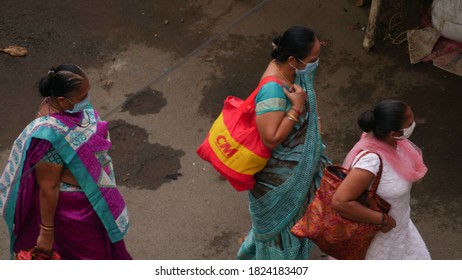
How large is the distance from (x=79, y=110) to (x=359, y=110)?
2760 millimetres

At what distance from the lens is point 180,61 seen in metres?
6.37

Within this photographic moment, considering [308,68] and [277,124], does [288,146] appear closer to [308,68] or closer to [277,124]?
[277,124]

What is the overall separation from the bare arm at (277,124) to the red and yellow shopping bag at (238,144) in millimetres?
94

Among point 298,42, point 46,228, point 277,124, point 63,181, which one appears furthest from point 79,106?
point 298,42

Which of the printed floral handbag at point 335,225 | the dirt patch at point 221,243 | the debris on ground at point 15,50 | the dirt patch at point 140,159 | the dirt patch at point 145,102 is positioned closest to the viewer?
the printed floral handbag at point 335,225

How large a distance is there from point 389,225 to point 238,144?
0.82 m

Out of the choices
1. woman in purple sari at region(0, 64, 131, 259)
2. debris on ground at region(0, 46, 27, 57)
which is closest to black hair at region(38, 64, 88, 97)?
woman in purple sari at region(0, 64, 131, 259)

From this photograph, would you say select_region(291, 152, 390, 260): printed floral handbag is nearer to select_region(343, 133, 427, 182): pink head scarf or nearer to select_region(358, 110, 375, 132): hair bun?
select_region(343, 133, 427, 182): pink head scarf

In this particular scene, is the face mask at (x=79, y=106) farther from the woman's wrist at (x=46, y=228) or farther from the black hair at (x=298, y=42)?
the black hair at (x=298, y=42)

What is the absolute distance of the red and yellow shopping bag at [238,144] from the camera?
141 inches

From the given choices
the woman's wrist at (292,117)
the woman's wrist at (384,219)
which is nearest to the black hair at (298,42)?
the woman's wrist at (292,117)

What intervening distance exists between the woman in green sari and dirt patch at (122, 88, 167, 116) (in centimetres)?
206
